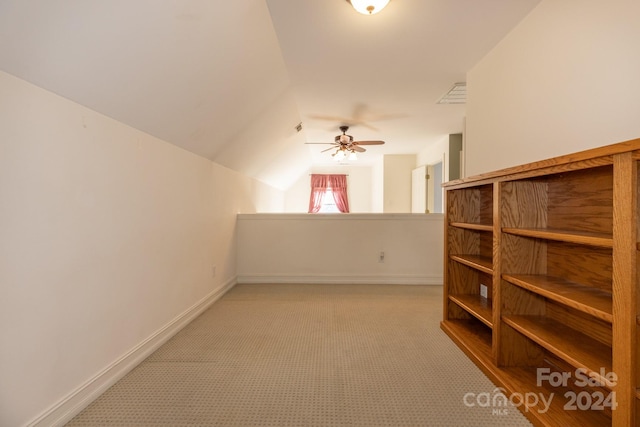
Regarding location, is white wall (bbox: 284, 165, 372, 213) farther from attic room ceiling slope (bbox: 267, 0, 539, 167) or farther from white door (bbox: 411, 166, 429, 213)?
attic room ceiling slope (bbox: 267, 0, 539, 167)

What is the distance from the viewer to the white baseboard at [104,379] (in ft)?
4.43

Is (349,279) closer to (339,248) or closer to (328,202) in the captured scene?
(339,248)

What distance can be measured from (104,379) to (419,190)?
19.6 feet

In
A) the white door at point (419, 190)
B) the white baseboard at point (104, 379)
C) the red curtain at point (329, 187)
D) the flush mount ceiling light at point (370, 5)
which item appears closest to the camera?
the white baseboard at point (104, 379)

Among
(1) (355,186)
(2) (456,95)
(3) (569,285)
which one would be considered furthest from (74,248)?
(1) (355,186)

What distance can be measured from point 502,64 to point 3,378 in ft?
11.1

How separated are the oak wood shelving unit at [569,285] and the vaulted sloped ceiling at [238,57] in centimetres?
121

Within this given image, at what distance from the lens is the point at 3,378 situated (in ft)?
3.75

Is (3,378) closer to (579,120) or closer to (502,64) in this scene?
(579,120)

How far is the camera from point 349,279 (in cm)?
402

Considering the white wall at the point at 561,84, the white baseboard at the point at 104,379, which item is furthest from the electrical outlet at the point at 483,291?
the white baseboard at the point at 104,379

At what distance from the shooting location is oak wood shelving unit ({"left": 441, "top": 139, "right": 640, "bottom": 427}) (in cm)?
101

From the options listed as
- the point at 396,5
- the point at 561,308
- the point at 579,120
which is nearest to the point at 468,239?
the point at 561,308

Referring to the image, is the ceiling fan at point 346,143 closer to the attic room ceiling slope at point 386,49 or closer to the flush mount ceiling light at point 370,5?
the attic room ceiling slope at point 386,49
